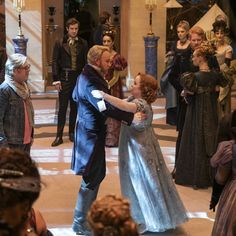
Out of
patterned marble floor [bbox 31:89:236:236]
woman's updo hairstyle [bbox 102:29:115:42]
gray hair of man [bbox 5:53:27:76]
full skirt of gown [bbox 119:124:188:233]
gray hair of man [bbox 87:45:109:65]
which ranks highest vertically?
woman's updo hairstyle [bbox 102:29:115:42]

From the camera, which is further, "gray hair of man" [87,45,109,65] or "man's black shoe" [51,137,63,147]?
"man's black shoe" [51,137,63,147]

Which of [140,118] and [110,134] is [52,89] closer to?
[110,134]

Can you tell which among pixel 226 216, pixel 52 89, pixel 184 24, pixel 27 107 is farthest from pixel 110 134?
pixel 52 89

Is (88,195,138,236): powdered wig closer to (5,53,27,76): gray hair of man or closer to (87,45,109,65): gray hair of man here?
(87,45,109,65): gray hair of man

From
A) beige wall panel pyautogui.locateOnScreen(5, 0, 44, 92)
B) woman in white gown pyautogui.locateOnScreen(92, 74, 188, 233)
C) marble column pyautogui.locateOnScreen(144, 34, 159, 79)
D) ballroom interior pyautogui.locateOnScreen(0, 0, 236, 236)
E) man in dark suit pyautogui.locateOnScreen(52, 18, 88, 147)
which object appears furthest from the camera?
beige wall panel pyautogui.locateOnScreen(5, 0, 44, 92)

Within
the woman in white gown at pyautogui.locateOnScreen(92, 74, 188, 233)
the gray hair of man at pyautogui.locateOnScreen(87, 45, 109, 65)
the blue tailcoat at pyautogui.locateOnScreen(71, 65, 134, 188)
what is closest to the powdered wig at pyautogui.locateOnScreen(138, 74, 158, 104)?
the woman in white gown at pyautogui.locateOnScreen(92, 74, 188, 233)

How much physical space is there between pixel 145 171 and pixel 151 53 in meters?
6.86

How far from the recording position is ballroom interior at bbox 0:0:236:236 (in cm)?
516

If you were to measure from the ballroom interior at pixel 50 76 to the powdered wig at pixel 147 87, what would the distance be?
1.09 meters

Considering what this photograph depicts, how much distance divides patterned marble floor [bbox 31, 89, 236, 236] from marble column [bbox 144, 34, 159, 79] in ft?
7.27

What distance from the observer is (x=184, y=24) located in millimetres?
6961

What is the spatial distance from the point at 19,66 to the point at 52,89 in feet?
25.6

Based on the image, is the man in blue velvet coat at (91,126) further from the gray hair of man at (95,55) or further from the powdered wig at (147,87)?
the powdered wig at (147,87)

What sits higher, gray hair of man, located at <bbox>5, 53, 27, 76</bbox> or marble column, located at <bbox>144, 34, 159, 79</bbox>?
gray hair of man, located at <bbox>5, 53, 27, 76</bbox>
